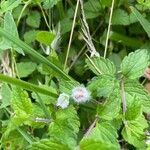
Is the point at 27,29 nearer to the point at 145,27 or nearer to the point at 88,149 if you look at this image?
the point at 145,27

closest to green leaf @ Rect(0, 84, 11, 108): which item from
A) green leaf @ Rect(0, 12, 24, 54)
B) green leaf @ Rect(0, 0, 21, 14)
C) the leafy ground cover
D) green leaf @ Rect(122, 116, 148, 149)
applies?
the leafy ground cover

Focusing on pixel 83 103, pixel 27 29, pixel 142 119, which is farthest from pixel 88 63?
pixel 27 29

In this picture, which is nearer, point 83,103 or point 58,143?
point 58,143

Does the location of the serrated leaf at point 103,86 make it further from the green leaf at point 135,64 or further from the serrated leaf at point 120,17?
the serrated leaf at point 120,17

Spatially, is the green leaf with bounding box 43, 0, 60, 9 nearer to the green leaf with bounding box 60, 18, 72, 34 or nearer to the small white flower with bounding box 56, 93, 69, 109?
the green leaf with bounding box 60, 18, 72, 34

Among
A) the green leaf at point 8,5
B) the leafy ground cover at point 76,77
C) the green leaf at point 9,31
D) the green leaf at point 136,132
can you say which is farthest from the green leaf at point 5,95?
the green leaf at point 136,132

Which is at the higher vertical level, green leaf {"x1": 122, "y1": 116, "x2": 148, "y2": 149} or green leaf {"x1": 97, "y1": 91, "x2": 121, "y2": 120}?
green leaf {"x1": 97, "y1": 91, "x2": 121, "y2": 120}
